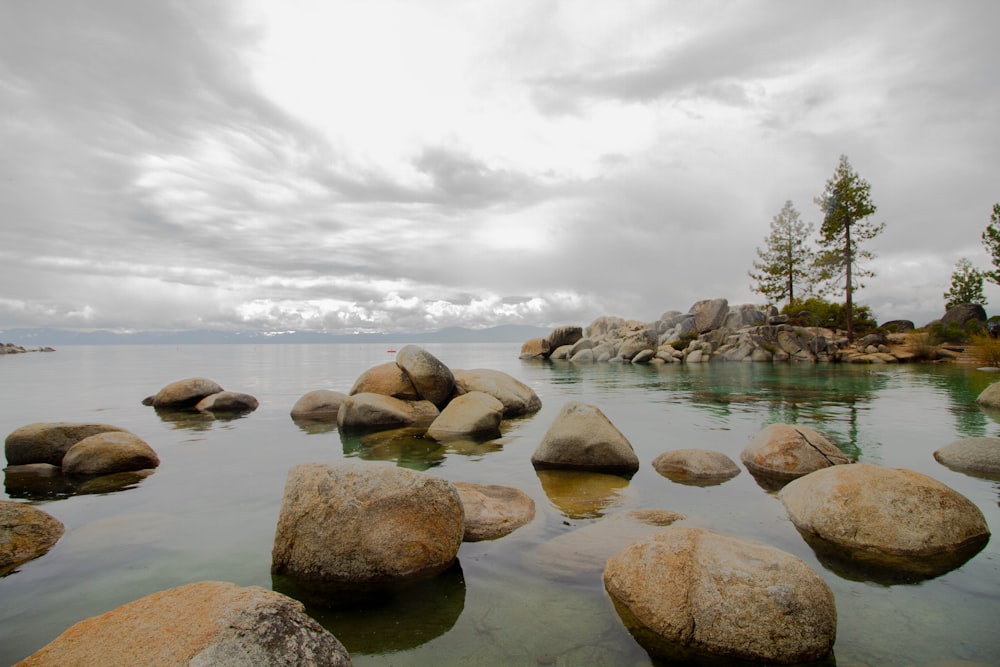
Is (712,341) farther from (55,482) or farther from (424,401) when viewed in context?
(55,482)

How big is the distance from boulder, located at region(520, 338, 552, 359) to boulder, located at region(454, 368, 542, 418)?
4849 cm

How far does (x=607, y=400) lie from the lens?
23109 millimetres

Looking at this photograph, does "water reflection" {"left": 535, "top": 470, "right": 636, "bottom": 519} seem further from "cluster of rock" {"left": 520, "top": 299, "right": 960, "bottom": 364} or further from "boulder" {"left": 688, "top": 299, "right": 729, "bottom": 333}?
"boulder" {"left": 688, "top": 299, "right": 729, "bottom": 333}

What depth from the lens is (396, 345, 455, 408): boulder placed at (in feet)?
56.4

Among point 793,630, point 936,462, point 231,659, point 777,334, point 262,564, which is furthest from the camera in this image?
point 777,334

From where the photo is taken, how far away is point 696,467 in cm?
985

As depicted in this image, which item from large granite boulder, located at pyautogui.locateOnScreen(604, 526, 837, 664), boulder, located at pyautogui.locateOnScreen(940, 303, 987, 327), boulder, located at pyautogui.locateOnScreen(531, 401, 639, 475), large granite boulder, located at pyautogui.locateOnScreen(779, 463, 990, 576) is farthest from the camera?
boulder, located at pyautogui.locateOnScreen(940, 303, 987, 327)

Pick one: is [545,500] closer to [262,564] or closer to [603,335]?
[262,564]

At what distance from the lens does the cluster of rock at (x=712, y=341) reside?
49469 mm

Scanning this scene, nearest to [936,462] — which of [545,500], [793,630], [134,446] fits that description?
[545,500]

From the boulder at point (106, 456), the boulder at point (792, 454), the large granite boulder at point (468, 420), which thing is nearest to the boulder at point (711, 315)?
the large granite boulder at point (468, 420)

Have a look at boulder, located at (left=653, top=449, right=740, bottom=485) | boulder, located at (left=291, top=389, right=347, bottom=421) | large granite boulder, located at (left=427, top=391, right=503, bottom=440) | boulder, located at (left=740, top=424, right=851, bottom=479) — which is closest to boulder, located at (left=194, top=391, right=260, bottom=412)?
boulder, located at (left=291, top=389, right=347, bottom=421)

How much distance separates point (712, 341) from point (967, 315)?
77.2ft

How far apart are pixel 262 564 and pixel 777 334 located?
56664 millimetres
